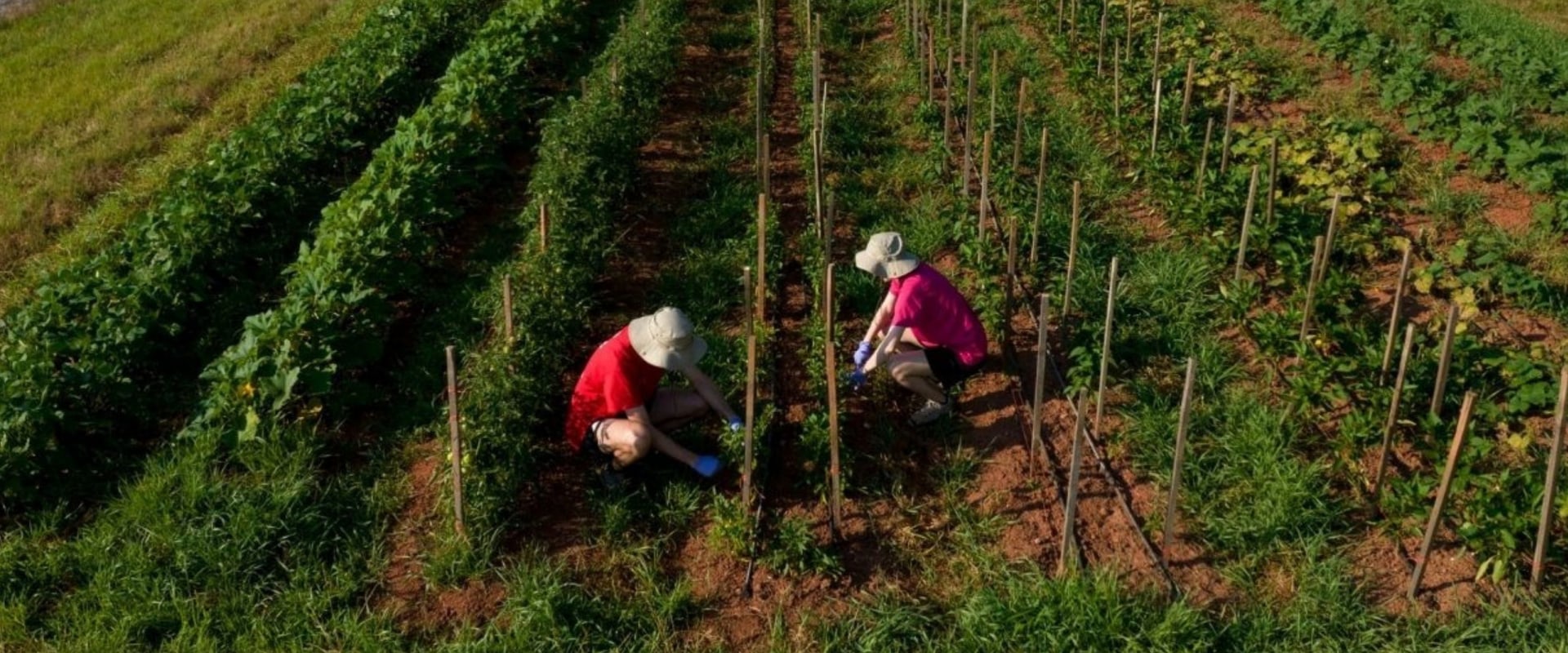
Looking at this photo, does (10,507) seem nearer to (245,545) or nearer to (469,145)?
(245,545)

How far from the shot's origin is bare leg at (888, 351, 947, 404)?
6.33 m

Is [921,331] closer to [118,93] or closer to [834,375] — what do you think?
[834,375]

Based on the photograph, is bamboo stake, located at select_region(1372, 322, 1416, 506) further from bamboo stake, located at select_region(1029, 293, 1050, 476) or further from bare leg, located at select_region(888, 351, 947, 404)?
bare leg, located at select_region(888, 351, 947, 404)

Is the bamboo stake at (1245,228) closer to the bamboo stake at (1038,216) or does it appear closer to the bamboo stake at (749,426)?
the bamboo stake at (1038,216)

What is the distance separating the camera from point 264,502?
19.0 ft

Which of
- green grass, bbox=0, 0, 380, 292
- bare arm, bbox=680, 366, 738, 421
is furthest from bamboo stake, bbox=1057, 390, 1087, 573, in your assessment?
green grass, bbox=0, 0, 380, 292

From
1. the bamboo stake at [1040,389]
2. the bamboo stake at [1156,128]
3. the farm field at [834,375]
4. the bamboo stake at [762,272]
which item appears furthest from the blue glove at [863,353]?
the bamboo stake at [1156,128]

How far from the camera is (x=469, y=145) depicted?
9.30 metres

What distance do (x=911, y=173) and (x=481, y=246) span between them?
10.6ft

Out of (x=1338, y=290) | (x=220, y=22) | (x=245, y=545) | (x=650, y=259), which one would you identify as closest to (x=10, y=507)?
(x=245, y=545)

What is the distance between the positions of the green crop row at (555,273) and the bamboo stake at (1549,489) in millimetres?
4359

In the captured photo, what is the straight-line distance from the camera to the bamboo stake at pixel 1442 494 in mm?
4570

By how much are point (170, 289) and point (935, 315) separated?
15.2 feet

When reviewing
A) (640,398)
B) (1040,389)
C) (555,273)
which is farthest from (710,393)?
(555,273)
